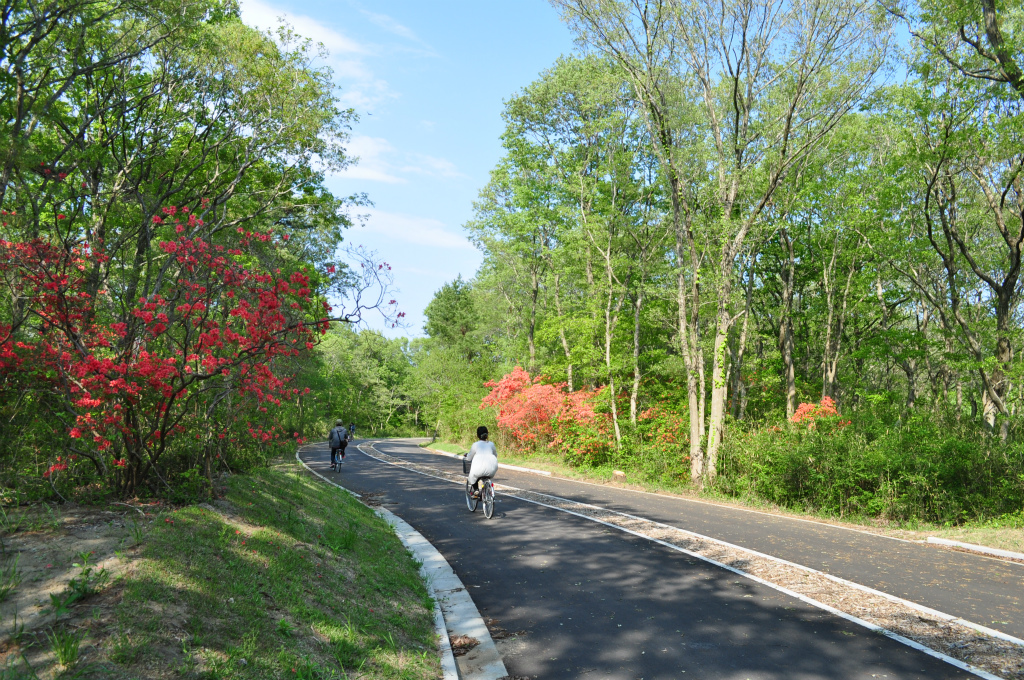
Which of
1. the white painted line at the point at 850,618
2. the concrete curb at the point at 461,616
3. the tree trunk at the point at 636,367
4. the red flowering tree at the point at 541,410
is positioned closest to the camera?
the white painted line at the point at 850,618

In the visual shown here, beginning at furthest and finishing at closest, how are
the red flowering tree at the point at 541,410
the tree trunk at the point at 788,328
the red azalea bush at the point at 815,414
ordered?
the tree trunk at the point at 788,328 < the red flowering tree at the point at 541,410 < the red azalea bush at the point at 815,414

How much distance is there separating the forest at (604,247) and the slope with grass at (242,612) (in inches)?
58.9

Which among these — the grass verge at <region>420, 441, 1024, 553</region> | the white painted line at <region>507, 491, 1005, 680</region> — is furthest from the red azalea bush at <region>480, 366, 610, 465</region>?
the white painted line at <region>507, 491, 1005, 680</region>

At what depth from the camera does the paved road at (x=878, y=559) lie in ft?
21.7

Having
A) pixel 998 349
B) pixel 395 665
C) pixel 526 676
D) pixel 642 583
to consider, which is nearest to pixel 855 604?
pixel 642 583

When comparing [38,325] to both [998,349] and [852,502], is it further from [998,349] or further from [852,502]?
[998,349]

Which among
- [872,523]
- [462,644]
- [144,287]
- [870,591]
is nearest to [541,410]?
[872,523]

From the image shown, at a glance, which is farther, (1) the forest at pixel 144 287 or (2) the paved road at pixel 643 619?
(1) the forest at pixel 144 287

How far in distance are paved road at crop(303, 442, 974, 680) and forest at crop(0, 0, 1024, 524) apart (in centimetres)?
414

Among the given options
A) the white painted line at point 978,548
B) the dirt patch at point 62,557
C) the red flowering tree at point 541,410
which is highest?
the red flowering tree at point 541,410

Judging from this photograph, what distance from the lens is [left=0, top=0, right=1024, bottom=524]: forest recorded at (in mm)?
7039

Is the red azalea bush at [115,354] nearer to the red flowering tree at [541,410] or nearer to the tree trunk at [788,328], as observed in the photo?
the red flowering tree at [541,410]

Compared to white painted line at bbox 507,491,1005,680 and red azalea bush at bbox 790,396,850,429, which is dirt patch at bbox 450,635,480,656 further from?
red azalea bush at bbox 790,396,850,429

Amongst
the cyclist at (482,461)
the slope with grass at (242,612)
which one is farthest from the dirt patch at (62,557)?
the cyclist at (482,461)
